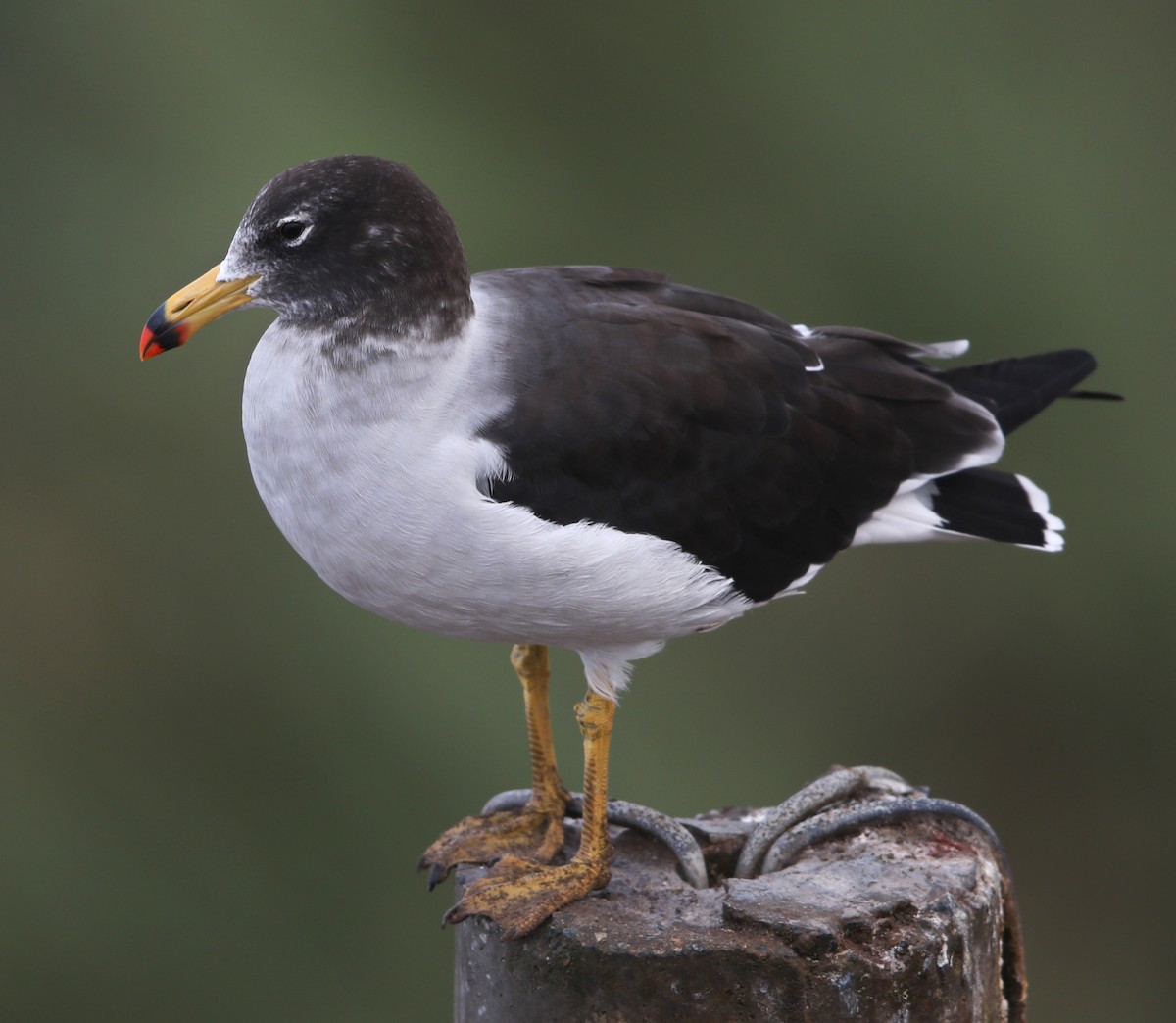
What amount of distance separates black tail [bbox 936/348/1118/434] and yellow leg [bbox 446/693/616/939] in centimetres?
121

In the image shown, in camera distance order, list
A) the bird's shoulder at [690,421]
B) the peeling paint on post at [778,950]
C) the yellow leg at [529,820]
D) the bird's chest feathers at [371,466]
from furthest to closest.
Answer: the yellow leg at [529,820]
the bird's shoulder at [690,421]
the bird's chest feathers at [371,466]
the peeling paint on post at [778,950]

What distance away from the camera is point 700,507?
117 inches

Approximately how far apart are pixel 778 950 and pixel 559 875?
53 cm

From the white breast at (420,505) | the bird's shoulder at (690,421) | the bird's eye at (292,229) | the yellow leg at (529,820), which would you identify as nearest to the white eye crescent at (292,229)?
the bird's eye at (292,229)

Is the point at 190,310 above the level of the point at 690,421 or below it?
above

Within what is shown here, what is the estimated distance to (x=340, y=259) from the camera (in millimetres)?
2729

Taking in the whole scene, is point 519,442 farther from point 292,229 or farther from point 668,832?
point 668,832

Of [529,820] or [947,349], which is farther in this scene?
[947,349]

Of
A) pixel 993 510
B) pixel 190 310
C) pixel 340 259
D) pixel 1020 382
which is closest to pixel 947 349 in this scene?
pixel 1020 382

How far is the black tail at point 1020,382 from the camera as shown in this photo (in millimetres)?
3574

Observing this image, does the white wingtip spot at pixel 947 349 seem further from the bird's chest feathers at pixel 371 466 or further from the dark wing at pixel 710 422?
the bird's chest feathers at pixel 371 466

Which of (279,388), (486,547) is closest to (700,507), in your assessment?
(486,547)

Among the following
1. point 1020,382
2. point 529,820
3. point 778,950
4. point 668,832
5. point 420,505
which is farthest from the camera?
point 1020,382

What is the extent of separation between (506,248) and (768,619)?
177 cm
